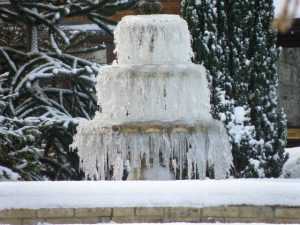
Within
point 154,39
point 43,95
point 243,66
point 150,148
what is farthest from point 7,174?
point 243,66

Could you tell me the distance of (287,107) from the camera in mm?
14219

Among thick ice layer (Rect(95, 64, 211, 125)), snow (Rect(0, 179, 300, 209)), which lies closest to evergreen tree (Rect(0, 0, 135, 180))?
thick ice layer (Rect(95, 64, 211, 125))

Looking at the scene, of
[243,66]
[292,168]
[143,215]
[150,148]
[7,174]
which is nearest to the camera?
[143,215]

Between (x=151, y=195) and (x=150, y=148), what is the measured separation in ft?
7.19

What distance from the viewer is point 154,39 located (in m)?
7.85

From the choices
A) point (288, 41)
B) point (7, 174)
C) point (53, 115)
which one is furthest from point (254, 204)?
point (288, 41)

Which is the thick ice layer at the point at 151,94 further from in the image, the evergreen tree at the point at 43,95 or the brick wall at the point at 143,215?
the brick wall at the point at 143,215

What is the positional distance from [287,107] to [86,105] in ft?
16.3

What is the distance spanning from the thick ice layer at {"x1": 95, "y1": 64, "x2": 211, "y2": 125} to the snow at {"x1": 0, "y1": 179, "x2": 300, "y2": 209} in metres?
2.13

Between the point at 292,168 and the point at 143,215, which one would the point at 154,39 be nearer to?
the point at 143,215

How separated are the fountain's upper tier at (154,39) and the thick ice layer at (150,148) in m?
0.82

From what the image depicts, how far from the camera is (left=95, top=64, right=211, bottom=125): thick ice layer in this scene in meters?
7.54

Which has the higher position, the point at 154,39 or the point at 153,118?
the point at 154,39

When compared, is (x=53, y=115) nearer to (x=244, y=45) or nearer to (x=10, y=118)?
(x=10, y=118)
